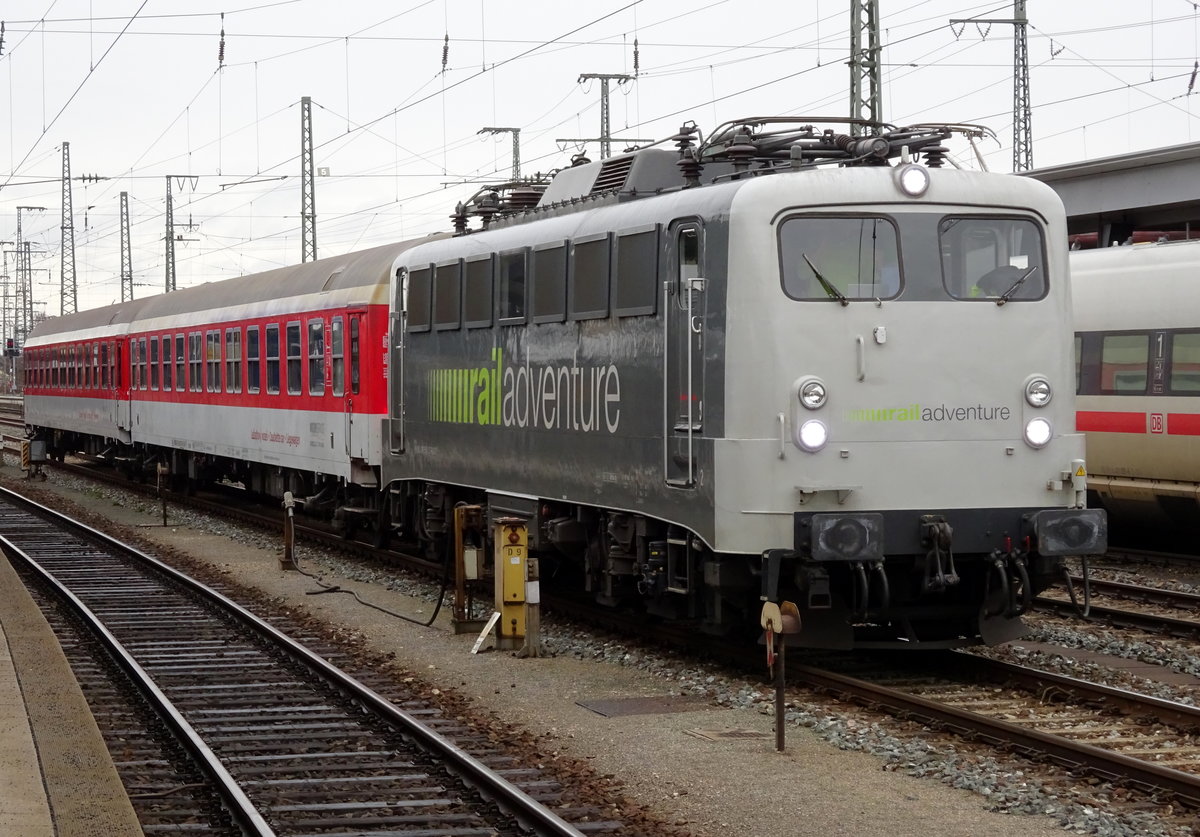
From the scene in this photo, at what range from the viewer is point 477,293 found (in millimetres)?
14867

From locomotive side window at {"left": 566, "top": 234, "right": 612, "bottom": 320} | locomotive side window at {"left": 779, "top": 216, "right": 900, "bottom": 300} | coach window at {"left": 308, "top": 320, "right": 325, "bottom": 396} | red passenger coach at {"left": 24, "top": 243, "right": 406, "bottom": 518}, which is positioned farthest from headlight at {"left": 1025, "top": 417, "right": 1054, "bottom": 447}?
coach window at {"left": 308, "top": 320, "right": 325, "bottom": 396}

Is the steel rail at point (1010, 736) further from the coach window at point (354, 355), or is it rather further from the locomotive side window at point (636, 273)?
the coach window at point (354, 355)

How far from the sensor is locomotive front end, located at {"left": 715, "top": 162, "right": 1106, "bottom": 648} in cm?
1045

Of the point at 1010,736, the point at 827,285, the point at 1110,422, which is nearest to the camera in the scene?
the point at 1010,736

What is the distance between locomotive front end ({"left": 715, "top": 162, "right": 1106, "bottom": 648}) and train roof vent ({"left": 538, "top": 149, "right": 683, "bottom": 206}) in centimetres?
218

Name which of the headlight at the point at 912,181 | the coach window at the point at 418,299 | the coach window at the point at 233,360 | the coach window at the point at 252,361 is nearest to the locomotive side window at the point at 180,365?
the coach window at the point at 233,360

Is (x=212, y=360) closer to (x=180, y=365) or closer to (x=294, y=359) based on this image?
(x=180, y=365)

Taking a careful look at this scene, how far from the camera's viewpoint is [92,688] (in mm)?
11820

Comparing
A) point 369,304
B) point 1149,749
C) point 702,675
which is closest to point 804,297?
point 702,675

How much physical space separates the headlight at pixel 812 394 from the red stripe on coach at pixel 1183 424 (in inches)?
360

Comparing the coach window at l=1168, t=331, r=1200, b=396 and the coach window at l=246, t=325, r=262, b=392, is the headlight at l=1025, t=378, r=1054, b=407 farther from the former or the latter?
the coach window at l=246, t=325, r=262, b=392

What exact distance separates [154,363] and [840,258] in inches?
891

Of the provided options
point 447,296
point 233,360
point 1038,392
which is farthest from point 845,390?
point 233,360

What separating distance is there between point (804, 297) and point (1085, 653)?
3.97 meters
